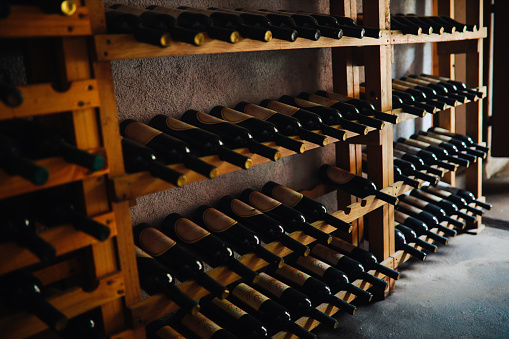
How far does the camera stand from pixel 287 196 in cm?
218

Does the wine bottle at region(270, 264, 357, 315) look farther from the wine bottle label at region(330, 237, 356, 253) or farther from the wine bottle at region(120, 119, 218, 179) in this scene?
the wine bottle at region(120, 119, 218, 179)

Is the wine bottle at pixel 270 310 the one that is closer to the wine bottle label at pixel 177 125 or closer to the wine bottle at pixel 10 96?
the wine bottle label at pixel 177 125

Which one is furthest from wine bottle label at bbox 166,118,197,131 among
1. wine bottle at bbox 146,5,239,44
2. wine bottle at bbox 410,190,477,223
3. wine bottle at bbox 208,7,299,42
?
wine bottle at bbox 410,190,477,223

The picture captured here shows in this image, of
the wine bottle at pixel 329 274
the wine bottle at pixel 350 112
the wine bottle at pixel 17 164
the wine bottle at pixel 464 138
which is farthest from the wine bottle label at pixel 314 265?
the wine bottle at pixel 464 138

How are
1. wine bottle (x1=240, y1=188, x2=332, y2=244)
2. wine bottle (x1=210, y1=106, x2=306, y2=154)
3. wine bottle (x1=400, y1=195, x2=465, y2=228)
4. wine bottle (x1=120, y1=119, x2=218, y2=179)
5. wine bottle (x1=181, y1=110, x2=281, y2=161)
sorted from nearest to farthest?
wine bottle (x1=120, y1=119, x2=218, y2=179) → wine bottle (x1=181, y1=110, x2=281, y2=161) → wine bottle (x1=210, y1=106, x2=306, y2=154) → wine bottle (x1=240, y1=188, x2=332, y2=244) → wine bottle (x1=400, y1=195, x2=465, y2=228)

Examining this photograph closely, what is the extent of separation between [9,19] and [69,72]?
21cm

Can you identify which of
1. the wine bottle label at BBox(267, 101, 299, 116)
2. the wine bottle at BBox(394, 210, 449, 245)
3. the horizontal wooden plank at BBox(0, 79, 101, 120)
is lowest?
the wine bottle at BBox(394, 210, 449, 245)

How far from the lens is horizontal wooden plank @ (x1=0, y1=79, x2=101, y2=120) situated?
3.68 ft

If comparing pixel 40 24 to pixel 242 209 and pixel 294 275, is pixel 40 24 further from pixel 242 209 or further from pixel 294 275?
pixel 294 275

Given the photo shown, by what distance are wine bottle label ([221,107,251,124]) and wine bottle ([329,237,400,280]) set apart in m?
0.97

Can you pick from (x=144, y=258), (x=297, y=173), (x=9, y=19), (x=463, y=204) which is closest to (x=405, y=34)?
(x=297, y=173)

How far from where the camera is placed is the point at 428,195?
3.08 metres

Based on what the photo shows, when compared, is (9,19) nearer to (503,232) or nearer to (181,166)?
(181,166)

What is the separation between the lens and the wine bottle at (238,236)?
1.79m
